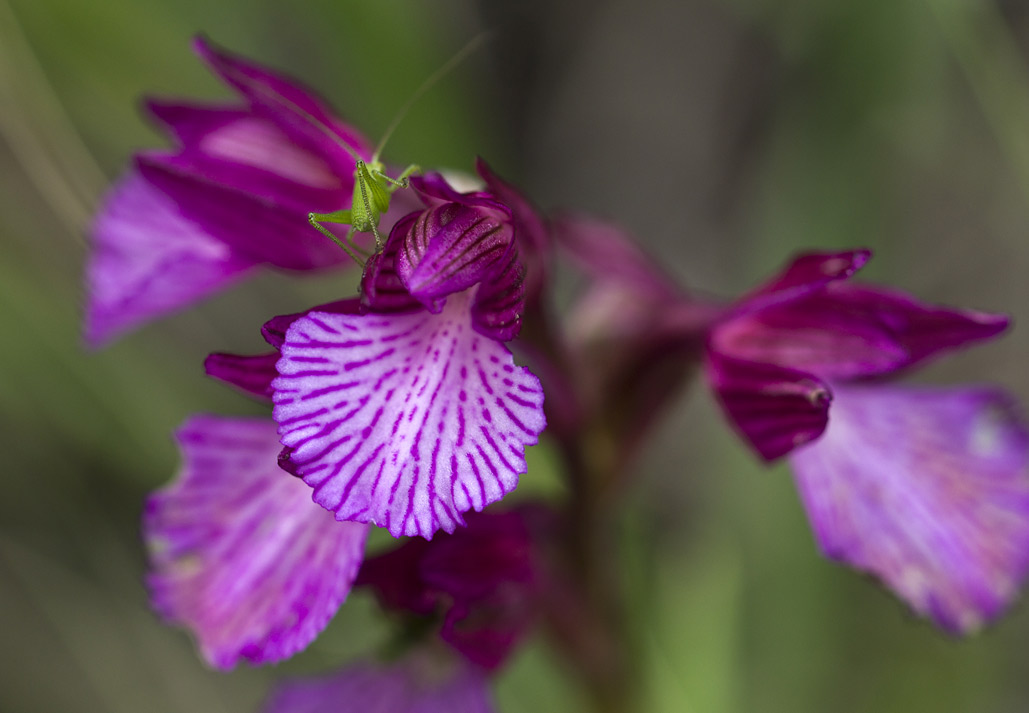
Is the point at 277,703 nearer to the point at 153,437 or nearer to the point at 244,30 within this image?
the point at 153,437

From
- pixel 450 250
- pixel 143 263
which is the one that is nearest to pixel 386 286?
pixel 450 250

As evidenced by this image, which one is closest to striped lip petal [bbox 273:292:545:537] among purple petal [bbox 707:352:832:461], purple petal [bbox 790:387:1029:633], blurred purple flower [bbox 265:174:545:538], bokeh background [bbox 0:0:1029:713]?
blurred purple flower [bbox 265:174:545:538]

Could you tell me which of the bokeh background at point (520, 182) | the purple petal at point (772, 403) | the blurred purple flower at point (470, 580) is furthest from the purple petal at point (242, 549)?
the bokeh background at point (520, 182)

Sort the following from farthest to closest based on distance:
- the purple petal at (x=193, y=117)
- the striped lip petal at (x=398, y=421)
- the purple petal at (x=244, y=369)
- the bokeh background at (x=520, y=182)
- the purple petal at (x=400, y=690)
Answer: the bokeh background at (x=520, y=182) → the purple petal at (x=400, y=690) → the purple petal at (x=193, y=117) → the purple petal at (x=244, y=369) → the striped lip petal at (x=398, y=421)

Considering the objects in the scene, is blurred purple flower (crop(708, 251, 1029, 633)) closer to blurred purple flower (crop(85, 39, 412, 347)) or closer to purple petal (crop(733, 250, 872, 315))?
purple petal (crop(733, 250, 872, 315))

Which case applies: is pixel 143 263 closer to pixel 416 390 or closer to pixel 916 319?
pixel 416 390

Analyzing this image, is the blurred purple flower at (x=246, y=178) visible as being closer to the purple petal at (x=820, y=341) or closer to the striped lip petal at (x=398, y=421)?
the striped lip petal at (x=398, y=421)

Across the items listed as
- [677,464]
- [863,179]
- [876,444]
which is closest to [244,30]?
[863,179]
